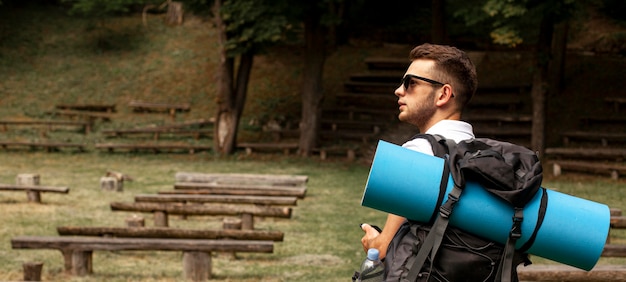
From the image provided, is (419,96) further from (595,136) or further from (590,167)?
(595,136)

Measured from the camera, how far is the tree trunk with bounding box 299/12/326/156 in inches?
1045

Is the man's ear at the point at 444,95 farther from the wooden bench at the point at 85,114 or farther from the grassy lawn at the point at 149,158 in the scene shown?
the wooden bench at the point at 85,114

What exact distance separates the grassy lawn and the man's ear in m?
6.37

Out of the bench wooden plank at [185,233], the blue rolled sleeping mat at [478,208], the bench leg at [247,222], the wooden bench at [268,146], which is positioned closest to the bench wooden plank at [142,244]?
the bench wooden plank at [185,233]

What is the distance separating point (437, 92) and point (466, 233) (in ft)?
2.13

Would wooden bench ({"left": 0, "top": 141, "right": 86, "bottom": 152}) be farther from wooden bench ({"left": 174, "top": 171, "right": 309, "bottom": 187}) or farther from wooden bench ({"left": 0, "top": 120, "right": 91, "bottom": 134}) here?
wooden bench ({"left": 174, "top": 171, "right": 309, "bottom": 187})

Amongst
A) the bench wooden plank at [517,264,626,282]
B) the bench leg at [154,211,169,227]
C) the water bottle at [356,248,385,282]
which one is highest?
the water bottle at [356,248,385,282]

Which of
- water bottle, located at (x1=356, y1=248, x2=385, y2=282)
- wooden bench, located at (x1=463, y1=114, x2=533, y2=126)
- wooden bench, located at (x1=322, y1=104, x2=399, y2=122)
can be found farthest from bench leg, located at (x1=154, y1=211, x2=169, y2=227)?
wooden bench, located at (x1=322, y1=104, x2=399, y2=122)

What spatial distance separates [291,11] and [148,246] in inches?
622

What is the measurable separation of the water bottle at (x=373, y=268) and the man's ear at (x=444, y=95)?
71cm

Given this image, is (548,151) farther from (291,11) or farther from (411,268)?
(411,268)

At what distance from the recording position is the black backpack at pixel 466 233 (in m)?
3.82

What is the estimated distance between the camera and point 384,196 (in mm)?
3879

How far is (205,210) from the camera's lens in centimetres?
1406
